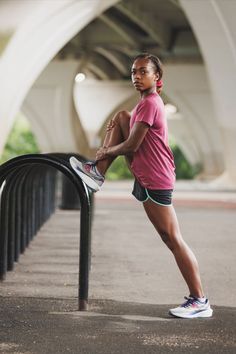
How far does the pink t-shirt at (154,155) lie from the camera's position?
5.23 metres

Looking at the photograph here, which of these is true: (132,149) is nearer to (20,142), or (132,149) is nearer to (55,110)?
(55,110)

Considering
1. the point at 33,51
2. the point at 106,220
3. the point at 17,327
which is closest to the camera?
the point at 17,327

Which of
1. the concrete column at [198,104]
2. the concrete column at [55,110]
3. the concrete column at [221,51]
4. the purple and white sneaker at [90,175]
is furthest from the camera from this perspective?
the concrete column at [198,104]

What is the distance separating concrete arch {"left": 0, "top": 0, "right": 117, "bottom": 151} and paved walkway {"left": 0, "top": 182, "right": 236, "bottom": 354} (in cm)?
603

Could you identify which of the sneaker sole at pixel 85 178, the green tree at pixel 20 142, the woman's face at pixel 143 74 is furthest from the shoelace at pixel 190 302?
the green tree at pixel 20 142

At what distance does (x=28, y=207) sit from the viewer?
901 cm

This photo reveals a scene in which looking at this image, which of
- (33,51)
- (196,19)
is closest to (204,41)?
(196,19)

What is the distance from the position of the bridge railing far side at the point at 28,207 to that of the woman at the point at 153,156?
44 cm

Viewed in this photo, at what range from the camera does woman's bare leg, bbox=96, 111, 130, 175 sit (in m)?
5.39

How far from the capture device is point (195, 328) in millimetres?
4988

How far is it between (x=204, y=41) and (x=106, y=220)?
37.9 ft

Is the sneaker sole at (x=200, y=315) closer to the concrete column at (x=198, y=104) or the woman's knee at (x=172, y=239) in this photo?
the woman's knee at (x=172, y=239)

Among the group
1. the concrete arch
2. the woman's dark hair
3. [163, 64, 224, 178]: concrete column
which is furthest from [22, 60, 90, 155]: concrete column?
the woman's dark hair

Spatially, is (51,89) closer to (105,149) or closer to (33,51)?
(33,51)
